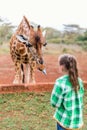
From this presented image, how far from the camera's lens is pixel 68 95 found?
Answer: 11.3 ft

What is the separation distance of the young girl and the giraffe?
3.42 metres

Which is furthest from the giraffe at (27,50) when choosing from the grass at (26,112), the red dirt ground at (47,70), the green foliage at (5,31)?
the green foliage at (5,31)

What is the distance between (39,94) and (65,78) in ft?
11.0

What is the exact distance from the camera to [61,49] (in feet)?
50.4

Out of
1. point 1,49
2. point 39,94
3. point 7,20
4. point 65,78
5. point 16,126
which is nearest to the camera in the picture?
point 65,78

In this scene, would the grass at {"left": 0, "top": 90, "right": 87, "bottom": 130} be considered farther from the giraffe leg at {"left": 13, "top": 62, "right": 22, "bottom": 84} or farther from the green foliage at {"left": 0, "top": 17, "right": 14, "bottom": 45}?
the green foliage at {"left": 0, "top": 17, "right": 14, "bottom": 45}

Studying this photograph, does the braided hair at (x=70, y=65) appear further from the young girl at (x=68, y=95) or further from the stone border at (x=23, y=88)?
the stone border at (x=23, y=88)

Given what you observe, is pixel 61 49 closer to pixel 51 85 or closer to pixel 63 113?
pixel 51 85

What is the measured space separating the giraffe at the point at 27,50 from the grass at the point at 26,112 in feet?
2.24

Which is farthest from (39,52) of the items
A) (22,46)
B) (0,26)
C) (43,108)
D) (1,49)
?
(0,26)

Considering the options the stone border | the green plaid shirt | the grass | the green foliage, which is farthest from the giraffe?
the green foliage

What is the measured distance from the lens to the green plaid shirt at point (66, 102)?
3.44 meters

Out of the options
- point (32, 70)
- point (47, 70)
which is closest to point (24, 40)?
point (32, 70)

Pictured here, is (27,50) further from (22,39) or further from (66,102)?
(66,102)
